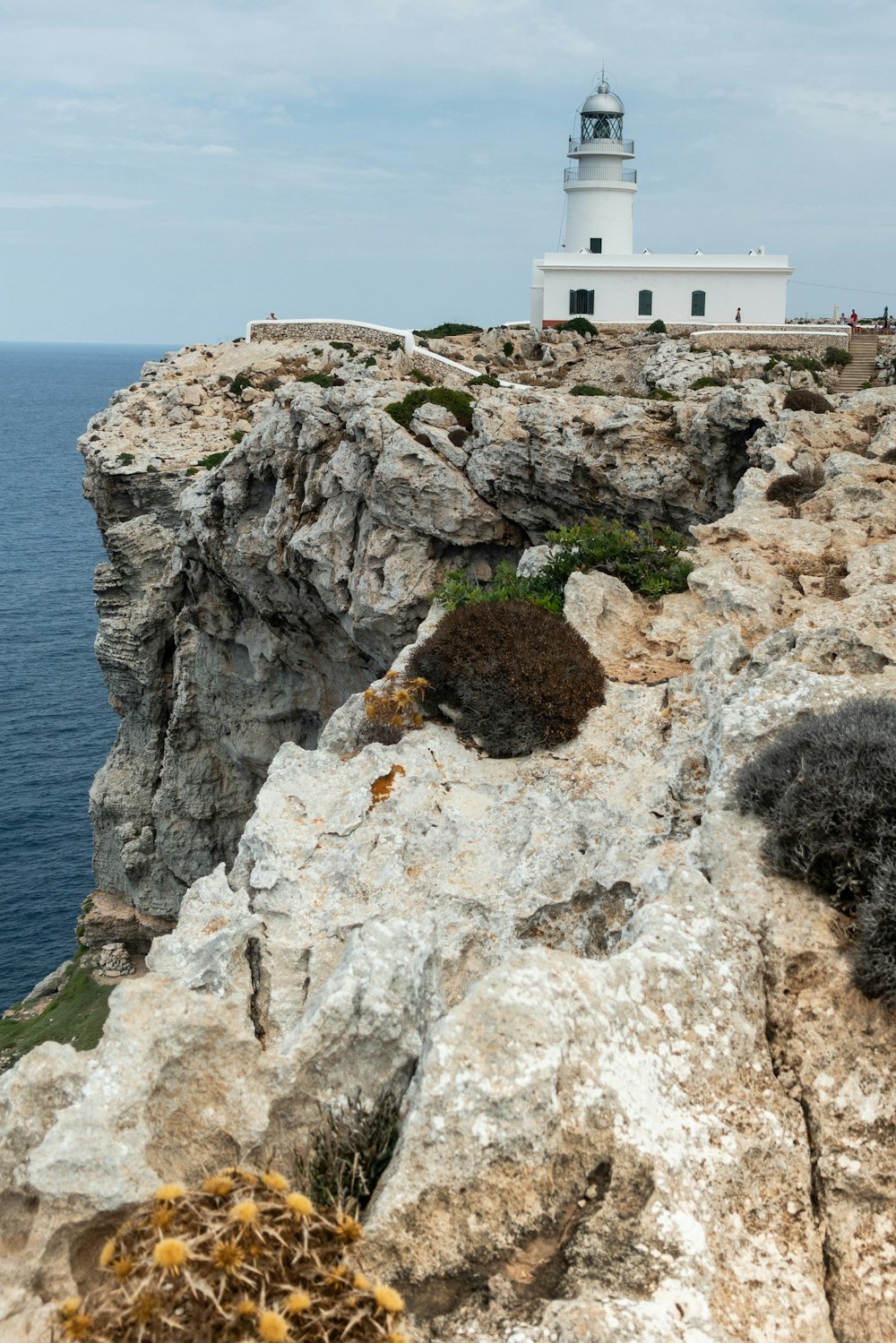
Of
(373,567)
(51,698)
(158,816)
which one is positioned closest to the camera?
(373,567)

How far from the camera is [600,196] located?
68.9m

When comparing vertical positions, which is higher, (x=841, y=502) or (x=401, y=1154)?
(x=841, y=502)

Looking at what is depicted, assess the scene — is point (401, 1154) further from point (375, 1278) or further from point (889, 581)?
point (889, 581)

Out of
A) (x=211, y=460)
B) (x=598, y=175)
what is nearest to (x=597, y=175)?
(x=598, y=175)

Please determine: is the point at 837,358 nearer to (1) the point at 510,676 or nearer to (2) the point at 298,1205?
(1) the point at 510,676

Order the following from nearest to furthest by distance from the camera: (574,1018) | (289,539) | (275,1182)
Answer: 1. (275,1182)
2. (574,1018)
3. (289,539)

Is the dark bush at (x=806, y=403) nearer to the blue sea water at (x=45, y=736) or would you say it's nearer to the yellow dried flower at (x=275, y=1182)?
the yellow dried flower at (x=275, y=1182)

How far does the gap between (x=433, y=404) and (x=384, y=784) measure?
1736 centimetres

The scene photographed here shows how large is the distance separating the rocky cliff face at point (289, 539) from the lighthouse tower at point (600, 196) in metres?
33.0

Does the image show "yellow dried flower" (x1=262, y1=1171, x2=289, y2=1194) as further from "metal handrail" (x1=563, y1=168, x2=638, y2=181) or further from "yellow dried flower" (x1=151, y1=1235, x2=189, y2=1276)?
"metal handrail" (x1=563, y1=168, x2=638, y2=181)

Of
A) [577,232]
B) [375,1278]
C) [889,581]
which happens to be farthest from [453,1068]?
[577,232]

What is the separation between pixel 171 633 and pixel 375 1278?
113 ft

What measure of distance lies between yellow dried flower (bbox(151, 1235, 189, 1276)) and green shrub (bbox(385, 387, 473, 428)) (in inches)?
923

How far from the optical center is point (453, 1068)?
5.68 meters
